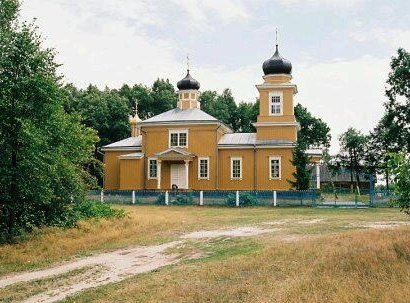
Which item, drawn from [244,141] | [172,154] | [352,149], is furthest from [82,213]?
[352,149]

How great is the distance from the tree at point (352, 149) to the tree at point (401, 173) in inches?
2028

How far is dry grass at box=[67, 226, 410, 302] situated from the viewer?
26.8ft

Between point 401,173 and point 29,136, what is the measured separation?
10340 millimetres

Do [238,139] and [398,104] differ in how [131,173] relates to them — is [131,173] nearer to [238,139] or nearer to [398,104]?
[238,139]

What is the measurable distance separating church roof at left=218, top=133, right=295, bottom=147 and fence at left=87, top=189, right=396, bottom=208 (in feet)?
21.9

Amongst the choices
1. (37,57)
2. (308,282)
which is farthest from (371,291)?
(37,57)

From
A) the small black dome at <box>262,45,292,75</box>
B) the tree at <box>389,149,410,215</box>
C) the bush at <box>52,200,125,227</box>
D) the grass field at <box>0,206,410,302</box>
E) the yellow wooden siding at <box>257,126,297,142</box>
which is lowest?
the grass field at <box>0,206,410,302</box>

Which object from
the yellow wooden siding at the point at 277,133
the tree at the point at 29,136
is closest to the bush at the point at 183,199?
the yellow wooden siding at the point at 277,133

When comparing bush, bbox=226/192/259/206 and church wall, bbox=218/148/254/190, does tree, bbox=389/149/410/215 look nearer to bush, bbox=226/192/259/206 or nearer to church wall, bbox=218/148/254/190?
bush, bbox=226/192/259/206

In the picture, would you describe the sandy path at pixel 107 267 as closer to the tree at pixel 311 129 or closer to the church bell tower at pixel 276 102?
the church bell tower at pixel 276 102

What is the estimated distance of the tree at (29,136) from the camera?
15008 mm

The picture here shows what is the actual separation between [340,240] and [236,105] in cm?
5063

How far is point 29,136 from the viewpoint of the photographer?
14609 millimetres

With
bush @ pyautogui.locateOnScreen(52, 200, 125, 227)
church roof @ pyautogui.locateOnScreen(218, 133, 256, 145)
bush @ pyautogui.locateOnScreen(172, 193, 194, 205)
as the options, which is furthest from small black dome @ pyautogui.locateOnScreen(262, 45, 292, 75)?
bush @ pyautogui.locateOnScreen(52, 200, 125, 227)
